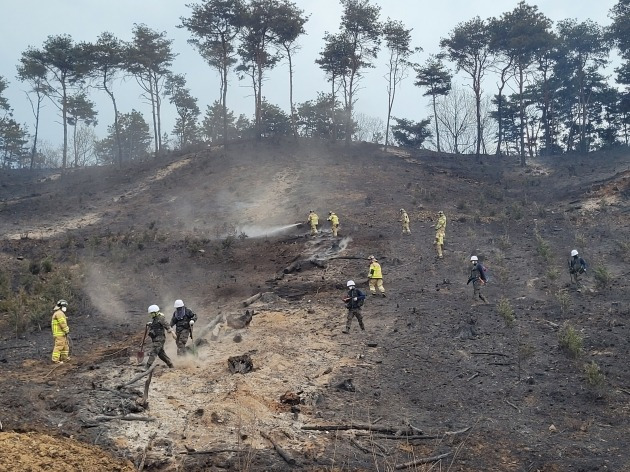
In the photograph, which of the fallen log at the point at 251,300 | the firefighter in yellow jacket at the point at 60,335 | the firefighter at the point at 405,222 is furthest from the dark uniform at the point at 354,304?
the firefighter at the point at 405,222

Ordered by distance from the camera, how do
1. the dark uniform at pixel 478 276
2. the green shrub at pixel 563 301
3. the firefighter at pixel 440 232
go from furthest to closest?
the firefighter at pixel 440 232, the dark uniform at pixel 478 276, the green shrub at pixel 563 301

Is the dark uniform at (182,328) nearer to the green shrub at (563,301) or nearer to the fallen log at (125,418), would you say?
the fallen log at (125,418)

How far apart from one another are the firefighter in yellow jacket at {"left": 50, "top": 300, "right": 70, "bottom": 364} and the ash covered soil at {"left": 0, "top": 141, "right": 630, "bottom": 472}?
360 millimetres

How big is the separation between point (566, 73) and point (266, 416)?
4775 centimetres

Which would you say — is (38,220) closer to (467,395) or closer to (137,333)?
(137,333)

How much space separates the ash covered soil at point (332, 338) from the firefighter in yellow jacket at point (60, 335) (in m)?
0.36

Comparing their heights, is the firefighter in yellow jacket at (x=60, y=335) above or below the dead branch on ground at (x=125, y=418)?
above

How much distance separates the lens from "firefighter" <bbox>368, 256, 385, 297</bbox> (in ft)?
61.2

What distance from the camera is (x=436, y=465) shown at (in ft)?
29.5

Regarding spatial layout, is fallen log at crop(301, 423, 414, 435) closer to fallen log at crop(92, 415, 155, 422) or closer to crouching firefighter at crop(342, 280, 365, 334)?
fallen log at crop(92, 415, 155, 422)

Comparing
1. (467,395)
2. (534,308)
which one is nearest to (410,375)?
(467,395)

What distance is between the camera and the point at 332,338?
50.1 ft

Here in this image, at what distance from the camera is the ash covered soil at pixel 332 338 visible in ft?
30.4

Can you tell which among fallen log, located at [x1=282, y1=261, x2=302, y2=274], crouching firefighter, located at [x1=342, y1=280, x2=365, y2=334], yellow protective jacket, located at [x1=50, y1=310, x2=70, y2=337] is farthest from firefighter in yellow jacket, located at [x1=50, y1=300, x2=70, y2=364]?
fallen log, located at [x1=282, y1=261, x2=302, y2=274]
